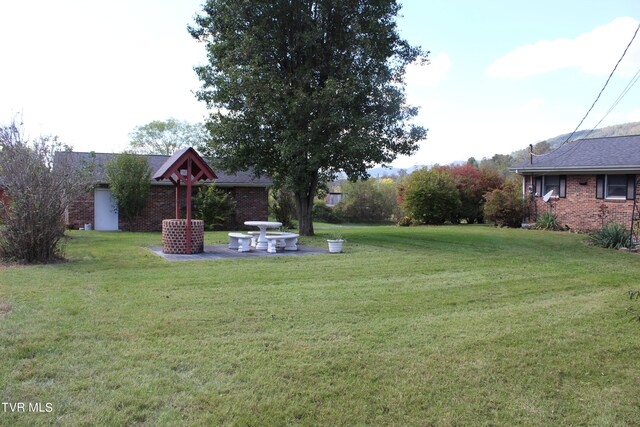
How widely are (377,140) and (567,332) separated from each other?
37.2 ft

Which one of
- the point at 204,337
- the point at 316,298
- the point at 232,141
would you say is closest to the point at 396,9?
the point at 232,141

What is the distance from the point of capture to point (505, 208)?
2266 centimetres

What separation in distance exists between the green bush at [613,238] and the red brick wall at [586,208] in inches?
205

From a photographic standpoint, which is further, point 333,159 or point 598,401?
point 333,159

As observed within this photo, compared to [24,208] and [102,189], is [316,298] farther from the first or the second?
[102,189]

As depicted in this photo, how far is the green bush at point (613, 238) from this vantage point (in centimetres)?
1432

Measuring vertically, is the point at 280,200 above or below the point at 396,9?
below

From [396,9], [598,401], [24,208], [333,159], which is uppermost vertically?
[396,9]

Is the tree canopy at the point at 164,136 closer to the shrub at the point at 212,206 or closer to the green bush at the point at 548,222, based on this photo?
the shrub at the point at 212,206

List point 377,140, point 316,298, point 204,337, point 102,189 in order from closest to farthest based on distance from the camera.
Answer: point 204,337
point 316,298
point 377,140
point 102,189

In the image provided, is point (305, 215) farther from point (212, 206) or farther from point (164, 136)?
point (164, 136)

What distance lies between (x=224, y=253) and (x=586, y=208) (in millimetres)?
15946

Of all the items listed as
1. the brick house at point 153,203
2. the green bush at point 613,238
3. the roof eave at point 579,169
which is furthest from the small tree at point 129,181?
the green bush at point 613,238

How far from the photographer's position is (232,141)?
54.1ft
